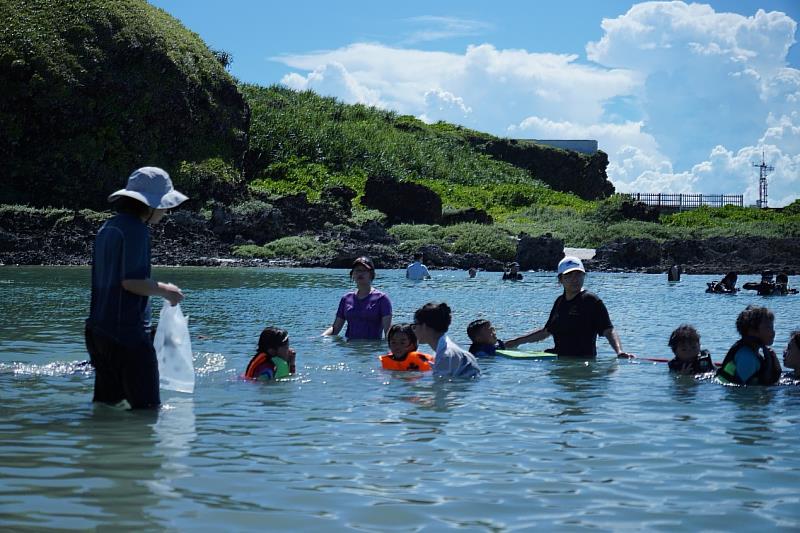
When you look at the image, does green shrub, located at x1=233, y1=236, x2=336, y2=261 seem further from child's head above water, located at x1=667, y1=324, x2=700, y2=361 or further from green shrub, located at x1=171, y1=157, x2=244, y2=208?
child's head above water, located at x1=667, y1=324, x2=700, y2=361

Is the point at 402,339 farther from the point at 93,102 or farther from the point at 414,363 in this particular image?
the point at 93,102

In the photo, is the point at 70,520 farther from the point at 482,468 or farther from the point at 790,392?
the point at 790,392

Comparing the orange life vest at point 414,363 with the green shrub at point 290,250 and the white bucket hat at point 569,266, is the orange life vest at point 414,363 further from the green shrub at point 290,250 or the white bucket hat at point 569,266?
the green shrub at point 290,250

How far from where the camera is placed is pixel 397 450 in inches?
288

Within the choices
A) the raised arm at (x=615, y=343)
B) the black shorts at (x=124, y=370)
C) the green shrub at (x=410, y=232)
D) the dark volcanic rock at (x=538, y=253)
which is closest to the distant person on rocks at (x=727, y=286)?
the dark volcanic rock at (x=538, y=253)

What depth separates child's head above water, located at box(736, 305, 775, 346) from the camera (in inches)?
381

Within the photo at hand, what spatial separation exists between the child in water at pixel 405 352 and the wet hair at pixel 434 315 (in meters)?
0.78

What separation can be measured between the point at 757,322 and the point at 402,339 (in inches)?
144

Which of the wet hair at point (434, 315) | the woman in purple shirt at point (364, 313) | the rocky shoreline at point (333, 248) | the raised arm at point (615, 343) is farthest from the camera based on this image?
the rocky shoreline at point (333, 248)

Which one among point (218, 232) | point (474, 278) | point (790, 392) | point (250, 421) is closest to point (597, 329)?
point (790, 392)

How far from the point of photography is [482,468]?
6.75 m

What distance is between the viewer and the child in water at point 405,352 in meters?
11.3

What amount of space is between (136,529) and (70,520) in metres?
0.41

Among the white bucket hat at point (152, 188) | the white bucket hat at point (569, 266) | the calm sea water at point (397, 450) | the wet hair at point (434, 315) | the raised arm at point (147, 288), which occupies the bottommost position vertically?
the calm sea water at point (397, 450)
